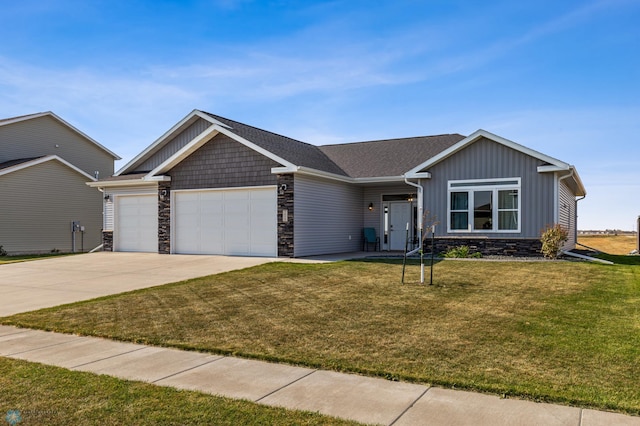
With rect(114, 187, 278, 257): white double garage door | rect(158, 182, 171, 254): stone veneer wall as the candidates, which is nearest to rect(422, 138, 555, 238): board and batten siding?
rect(114, 187, 278, 257): white double garage door

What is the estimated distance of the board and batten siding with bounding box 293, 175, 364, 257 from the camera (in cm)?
1627

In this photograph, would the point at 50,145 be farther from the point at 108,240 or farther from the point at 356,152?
the point at 356,152

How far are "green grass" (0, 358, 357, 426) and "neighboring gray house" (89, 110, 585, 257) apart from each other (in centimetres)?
1129

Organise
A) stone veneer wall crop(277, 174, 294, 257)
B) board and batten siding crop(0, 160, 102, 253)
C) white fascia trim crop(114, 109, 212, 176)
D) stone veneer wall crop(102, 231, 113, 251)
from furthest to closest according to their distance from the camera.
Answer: board and batten siding crop(0, 160, 102, 253) → white fascia trim crop(114, 109, 212, 176) → stone veneer wall crop(102, 231, 113, 251) → stone veneer wall crop(277, 174, 294, 257)

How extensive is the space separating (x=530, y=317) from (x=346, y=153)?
1571cm

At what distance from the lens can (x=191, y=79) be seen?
15.8m

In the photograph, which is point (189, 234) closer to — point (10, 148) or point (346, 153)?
point (346, 153)

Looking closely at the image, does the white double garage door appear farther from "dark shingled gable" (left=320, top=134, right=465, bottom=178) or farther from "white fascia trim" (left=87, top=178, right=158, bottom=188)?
"dark shingled gable" (left=320, top=134, right=465, bottom=178)

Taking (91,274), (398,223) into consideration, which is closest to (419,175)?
(398,223)

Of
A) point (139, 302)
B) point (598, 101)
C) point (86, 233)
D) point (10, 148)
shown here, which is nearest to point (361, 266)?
point (139, 302)

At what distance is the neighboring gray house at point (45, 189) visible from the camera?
23062 millimetres

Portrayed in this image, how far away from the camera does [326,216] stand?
58.5 ft

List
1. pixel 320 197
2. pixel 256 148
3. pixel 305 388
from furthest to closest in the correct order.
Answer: pixel 320 197
pixel 256 148
pixel 305 388

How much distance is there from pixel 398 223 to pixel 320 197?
4210mm
